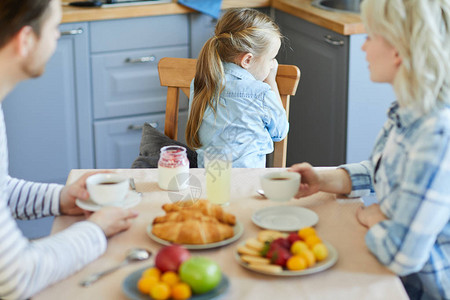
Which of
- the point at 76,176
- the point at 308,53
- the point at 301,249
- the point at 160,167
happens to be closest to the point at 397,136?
the point at 301,249

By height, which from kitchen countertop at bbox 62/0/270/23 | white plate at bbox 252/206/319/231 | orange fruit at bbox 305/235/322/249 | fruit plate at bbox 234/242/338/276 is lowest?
white plate at bbox 252/206/319/231

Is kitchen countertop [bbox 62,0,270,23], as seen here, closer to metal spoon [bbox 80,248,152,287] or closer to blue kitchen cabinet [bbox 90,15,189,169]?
blue kitchen cabinet [bbox 90,15,189,169]

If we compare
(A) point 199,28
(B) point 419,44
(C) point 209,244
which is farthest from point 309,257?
(A) point 199,28

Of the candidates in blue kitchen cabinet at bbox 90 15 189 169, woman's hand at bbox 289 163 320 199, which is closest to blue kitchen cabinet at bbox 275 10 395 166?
blue kitchen cabinet at bbox 90 15 189 169

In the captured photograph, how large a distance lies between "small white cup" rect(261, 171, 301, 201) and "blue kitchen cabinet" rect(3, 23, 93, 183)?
175cm

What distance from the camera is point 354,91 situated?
Result: 2.75 metres

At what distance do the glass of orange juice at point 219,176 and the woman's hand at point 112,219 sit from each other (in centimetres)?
20

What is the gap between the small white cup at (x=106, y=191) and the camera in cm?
124

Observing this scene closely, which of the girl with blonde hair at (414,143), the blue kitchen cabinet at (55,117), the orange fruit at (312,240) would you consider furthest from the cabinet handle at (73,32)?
the orange fruit at (312,240)

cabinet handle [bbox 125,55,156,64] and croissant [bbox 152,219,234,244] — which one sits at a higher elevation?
croissant [bbox 152,219,234,244]

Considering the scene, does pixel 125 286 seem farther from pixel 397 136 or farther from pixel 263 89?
pixel 263 89

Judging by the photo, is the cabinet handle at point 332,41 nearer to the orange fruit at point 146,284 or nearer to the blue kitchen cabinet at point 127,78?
the blue kitchen cabinet at point 127,78

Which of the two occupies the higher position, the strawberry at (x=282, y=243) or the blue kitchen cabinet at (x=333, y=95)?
the strawberry at (x=282, y=243)

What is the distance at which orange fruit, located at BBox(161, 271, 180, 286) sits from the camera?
0.99m
